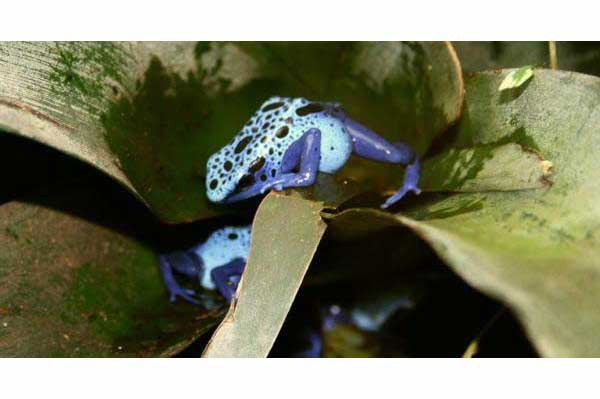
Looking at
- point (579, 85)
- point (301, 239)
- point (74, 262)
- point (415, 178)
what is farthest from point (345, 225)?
point (74, 262)

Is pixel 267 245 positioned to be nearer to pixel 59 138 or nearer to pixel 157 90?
pixel 59 138

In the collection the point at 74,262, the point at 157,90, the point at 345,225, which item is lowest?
the point at 74,262

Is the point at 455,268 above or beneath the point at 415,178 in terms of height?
above

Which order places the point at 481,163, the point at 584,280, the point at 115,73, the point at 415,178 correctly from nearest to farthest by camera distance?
the point at 584,280 < the point at 481,163 < the point at 115,73 < the point at 415,178

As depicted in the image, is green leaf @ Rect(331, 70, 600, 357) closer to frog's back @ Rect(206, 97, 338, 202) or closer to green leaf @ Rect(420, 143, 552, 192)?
green leaf @ Rect(420, 143, 552, 192)

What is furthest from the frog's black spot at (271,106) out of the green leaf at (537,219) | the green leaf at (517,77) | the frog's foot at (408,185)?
the green leaf at (517,77)

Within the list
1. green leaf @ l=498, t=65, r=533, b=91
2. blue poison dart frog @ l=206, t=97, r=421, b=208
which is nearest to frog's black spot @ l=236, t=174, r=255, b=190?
blue poison dart frog @ l=206, t=97, r=421, b=208
